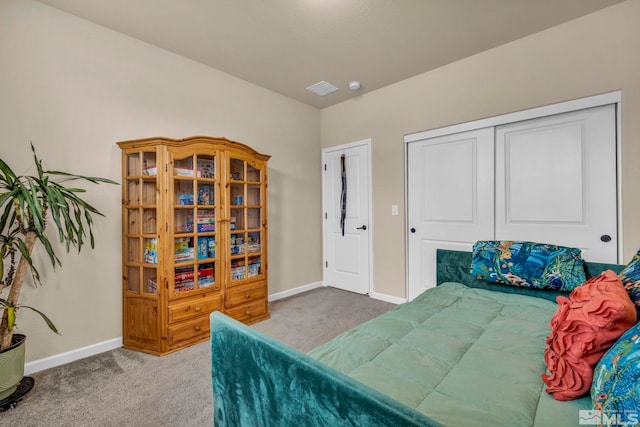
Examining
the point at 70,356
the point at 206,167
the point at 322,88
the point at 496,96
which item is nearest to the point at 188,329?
the point at 70,356

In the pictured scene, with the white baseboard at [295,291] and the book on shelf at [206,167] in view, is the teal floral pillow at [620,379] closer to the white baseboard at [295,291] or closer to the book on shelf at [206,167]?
the book on shelf at [206,167]

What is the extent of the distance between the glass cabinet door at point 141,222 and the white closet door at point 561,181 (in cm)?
320

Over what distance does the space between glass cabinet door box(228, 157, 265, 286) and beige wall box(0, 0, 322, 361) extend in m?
0.63

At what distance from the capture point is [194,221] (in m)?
2.48

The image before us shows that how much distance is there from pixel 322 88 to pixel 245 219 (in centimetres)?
193

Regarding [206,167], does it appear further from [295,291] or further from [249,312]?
[295,291]

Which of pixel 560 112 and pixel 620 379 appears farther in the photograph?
pixel 560 112

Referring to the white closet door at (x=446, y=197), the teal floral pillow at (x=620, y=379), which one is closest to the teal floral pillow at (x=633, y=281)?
the teal floral pillow at (x=620, y=379)

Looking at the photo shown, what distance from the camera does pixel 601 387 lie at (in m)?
0.77

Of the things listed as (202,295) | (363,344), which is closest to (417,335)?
(363,344)

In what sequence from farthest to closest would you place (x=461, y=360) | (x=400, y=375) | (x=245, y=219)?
(x=245, y=219) < (x=461, y=360) < (x=400, y=375)

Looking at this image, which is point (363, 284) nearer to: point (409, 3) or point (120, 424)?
point (120, 424)

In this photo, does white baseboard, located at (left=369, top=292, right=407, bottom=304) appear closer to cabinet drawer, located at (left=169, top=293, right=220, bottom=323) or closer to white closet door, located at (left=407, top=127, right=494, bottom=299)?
white closet door, located at (left=407, top=127, right=494, bottom=299)

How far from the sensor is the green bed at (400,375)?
2.33 ft
